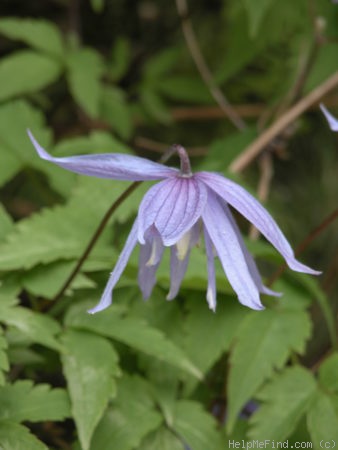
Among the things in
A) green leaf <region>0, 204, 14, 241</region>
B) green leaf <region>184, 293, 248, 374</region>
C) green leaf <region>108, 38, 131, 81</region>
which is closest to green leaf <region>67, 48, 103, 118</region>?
green leaf <region>108, 38, 131, 81</region>

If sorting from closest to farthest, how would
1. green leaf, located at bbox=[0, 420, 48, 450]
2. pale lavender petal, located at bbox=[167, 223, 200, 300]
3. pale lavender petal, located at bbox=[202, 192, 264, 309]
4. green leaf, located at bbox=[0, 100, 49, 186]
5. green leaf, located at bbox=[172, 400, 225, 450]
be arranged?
pale lavender petal, located at bbox=[202, 192, 264, 309] → green leaf, located at bbox=[0, 420, 48, 450] → pale lavender petal, located at bbox=[167, 223, 200, 300] → green leaf, located at bbox=[172, 400, 225, 450] → green leaf, located at bbox=[0, 100, 49, 186]

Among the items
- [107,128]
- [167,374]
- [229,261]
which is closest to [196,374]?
[167,374]

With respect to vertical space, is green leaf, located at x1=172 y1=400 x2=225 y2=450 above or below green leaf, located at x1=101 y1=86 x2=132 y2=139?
below

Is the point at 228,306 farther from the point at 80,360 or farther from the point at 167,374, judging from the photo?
the point at 80,360

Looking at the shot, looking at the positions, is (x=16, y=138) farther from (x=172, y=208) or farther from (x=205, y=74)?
(x=172, y=208)

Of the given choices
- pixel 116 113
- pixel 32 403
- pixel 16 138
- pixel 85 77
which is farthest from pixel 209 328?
pixel 116 113

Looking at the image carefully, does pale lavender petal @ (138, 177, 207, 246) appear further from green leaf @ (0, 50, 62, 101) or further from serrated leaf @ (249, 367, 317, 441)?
green leaf @ (0, 50, 62, 101)

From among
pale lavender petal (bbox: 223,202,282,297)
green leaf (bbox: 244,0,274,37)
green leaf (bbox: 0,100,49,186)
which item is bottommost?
green leaf (bbox: 0,100,49,186)
